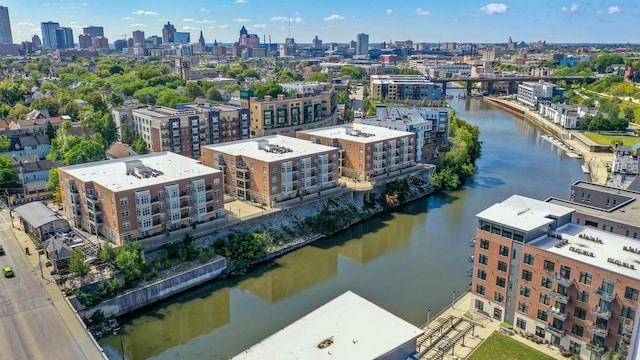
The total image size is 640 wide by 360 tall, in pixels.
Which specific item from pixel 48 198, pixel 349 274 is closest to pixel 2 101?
pixel 48 198

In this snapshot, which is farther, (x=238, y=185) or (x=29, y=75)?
(x=29, y=75)

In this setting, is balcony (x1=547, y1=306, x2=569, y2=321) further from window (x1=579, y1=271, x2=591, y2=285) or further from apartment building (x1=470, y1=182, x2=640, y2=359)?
window (x1=579, y1=271, x2=591, y2=285)

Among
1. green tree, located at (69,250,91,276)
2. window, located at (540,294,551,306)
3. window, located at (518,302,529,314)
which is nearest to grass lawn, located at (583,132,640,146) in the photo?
window, located at (518,302,529,314)

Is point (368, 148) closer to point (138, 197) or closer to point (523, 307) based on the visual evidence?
point (138, 197)

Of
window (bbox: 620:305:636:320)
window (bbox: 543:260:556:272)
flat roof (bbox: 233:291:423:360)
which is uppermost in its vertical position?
window (bbox: 543:260:556:272)

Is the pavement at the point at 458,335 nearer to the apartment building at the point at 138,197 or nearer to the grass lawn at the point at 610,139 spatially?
the apartment building at the point at 138,197

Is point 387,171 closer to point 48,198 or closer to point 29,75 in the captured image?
point 48,198

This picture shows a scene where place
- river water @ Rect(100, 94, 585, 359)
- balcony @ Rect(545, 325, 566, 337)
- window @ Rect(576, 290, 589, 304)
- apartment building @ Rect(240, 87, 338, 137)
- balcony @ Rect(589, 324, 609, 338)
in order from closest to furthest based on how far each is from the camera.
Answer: balcony @ Rect(589, 324, 609, 338)
window @ Rect(576, 290, 589, 304)
balcony @ Rect(545, 325, 566, 337)
river water @ Rect(100, 94, 585, 359)
apartment building @ Rect(240, 87, 338, 137)
